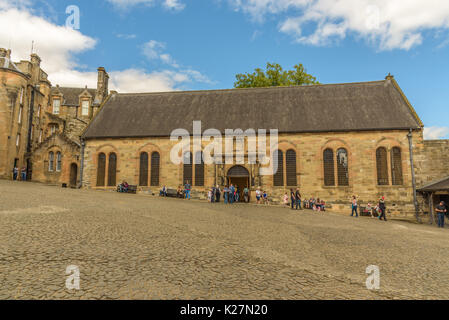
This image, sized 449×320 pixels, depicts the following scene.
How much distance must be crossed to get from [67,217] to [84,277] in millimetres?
5901

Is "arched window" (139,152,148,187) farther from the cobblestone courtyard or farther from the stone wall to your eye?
the cobblestone courtyard

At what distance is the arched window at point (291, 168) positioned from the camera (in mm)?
23562

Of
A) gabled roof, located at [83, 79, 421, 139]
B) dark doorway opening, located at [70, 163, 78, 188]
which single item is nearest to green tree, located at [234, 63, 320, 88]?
gabled roof, located at [83, 79, 421, 139]

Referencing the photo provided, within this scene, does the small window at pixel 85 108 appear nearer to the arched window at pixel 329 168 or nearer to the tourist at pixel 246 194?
the tourist at pixel 246 194

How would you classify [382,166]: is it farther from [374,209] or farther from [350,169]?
[374,209]

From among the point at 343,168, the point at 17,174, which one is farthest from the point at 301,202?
the point at 17,174

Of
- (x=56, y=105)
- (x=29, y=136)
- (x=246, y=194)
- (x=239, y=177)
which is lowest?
(x=246, y=194)

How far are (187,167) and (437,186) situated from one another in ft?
63.3

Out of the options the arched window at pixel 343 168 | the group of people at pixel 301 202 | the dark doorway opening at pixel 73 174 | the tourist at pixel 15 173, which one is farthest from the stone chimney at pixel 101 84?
the arched window at pixel 343 168

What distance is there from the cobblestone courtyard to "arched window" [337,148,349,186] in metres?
12.5

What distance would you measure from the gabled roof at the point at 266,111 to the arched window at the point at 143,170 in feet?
6.44

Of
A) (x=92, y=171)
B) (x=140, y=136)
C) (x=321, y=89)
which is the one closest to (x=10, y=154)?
(x=92, y=171)

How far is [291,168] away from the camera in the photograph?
23703 mm

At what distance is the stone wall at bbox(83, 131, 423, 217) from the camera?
71.5ft
